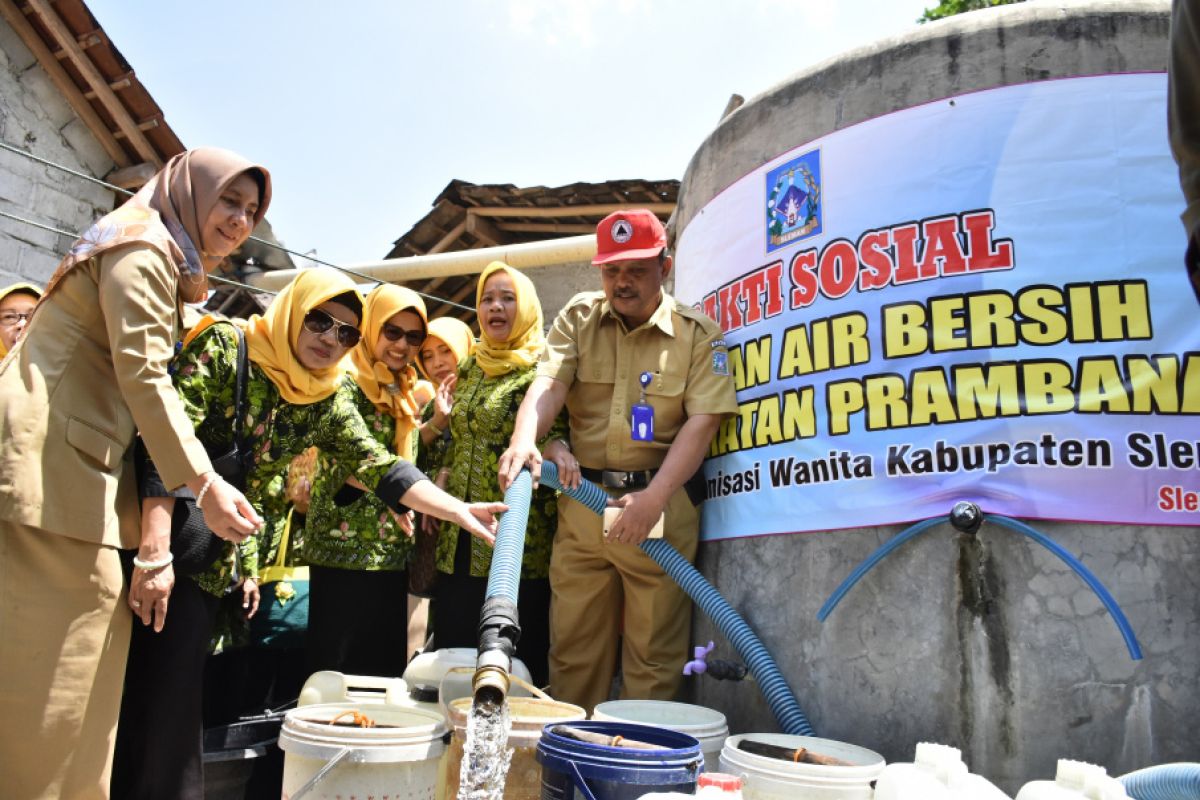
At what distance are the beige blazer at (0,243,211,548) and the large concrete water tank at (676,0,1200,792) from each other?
6.76 feet

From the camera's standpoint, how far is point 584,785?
207cm

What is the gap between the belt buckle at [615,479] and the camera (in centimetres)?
346

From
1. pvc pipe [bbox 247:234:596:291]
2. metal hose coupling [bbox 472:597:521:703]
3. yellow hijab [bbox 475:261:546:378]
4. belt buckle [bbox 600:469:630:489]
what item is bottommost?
metal hose coupling [bbox 472:597:521:703]

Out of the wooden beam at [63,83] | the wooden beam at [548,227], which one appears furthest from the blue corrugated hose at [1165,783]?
the wooden beam at [63,83]

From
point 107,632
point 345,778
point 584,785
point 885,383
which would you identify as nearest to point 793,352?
point 885,383

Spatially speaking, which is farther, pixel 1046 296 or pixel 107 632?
pixel 1046 296

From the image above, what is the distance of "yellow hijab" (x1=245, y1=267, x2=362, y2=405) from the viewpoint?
304 centimetres

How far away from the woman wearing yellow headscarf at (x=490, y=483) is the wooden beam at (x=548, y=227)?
616cm

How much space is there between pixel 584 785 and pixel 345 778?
79 cm

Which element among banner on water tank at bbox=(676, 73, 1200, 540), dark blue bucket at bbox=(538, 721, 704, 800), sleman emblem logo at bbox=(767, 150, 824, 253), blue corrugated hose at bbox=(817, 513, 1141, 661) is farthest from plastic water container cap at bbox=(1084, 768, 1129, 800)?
sleman emblem logo at bbox=(767, 150, 824, 253)

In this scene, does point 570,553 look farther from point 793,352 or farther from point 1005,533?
point 1005,533

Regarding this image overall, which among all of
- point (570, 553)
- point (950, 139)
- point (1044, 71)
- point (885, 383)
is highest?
point (1044, 71)

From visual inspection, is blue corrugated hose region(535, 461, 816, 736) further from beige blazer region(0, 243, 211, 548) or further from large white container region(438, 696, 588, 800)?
beige blazer region(0, 243, 211, 548)

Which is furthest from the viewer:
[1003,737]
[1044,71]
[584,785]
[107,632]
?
[1044,71]
